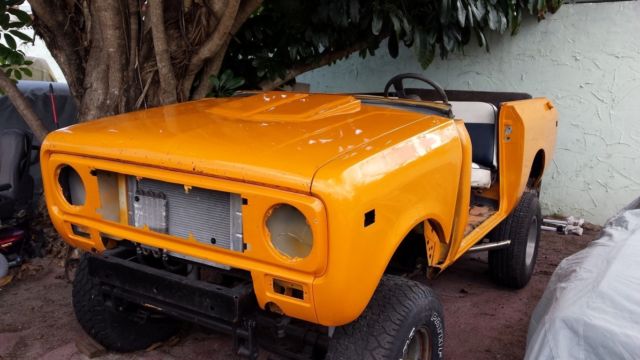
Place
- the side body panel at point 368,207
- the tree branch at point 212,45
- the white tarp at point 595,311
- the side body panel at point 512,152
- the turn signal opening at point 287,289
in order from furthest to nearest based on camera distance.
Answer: the tree branch at point 212,45 → the side body panel at point 512,152 → the white tarp at point 595,311 → the turn signal opening at point 287,289 → the side body panel at point 368,207

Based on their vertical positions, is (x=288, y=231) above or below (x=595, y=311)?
above

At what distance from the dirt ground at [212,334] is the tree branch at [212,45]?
182cm

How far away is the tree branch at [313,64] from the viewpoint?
505 centimetres

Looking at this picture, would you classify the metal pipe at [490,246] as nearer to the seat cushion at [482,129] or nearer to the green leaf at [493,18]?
the seat cushion at [482,129]

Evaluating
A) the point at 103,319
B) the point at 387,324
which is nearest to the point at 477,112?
the point at 387,324

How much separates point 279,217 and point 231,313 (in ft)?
1.35

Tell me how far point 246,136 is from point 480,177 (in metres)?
2.04

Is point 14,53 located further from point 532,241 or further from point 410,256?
point 532,241

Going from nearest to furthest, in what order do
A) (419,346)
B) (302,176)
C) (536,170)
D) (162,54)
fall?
(302,176) < (419,346) < (162,54) < (536,170)

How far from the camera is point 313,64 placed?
527 centimetres

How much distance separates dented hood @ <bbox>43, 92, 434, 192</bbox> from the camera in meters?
1.98

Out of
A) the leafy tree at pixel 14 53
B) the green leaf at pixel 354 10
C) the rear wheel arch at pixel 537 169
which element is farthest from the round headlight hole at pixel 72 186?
the rear wheel arch at pixel 537 169

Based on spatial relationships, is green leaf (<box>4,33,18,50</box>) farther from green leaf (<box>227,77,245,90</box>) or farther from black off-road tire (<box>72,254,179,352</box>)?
black off-road tire (<box>72,254,179,352</box>)

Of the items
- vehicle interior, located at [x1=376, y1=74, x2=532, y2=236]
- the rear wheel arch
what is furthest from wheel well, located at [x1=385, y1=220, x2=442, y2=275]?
the rear wheel arch
